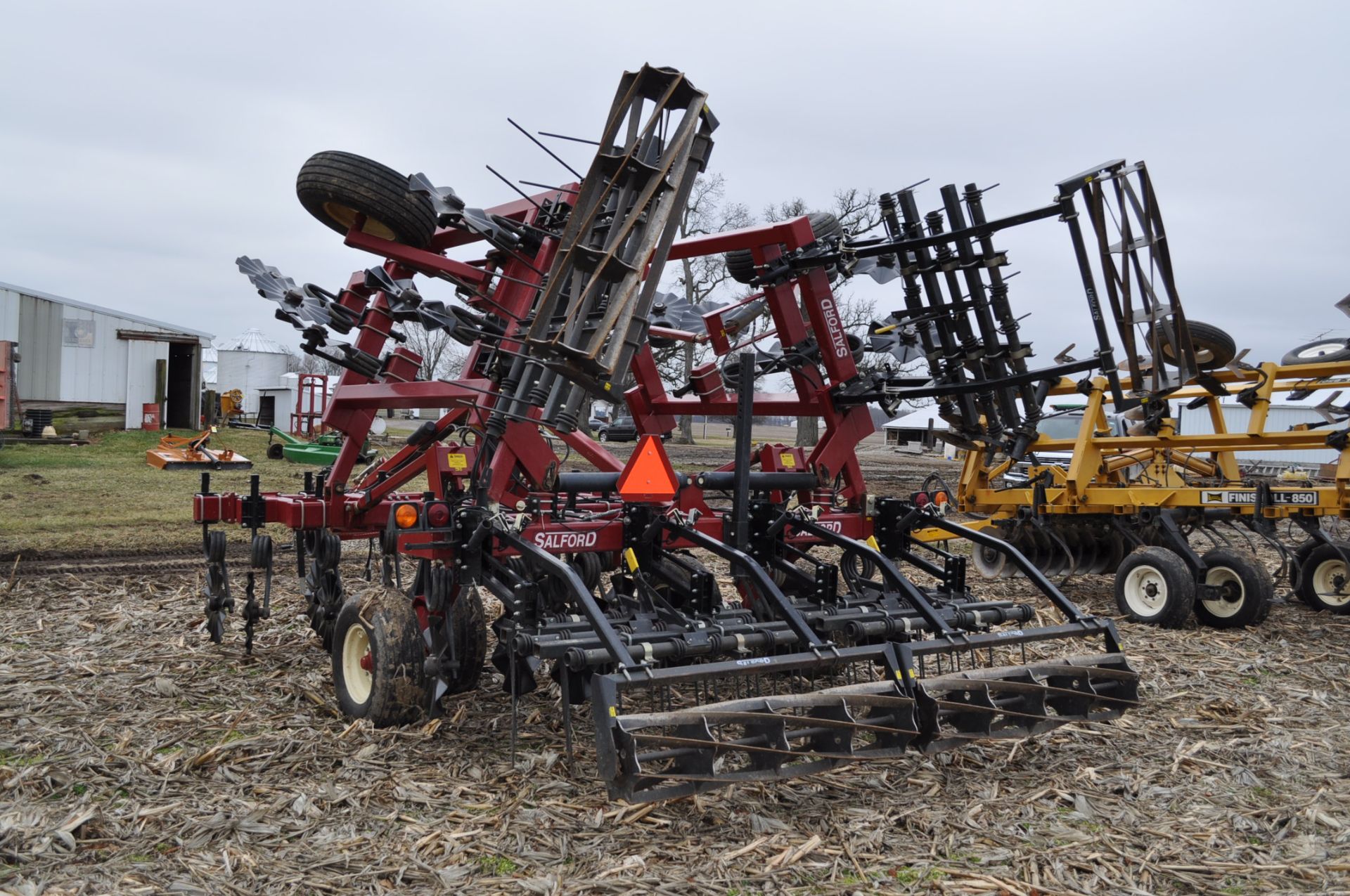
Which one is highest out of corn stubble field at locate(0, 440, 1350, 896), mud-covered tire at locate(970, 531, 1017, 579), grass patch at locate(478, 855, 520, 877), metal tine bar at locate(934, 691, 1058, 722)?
metal tine bar at locate(934, 691, 1058, 722)

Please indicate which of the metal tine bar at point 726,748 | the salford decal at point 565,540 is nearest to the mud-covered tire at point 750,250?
the salford decal at point 565,540

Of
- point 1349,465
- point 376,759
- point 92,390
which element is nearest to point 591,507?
point 376,759

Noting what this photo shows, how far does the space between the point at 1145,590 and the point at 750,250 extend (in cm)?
472

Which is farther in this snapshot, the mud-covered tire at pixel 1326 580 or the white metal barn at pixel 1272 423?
the white metal barn at pixel 1272 423

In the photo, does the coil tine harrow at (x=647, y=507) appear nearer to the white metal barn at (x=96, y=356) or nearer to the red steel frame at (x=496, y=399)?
the red steel frame at (x=496, y=399)

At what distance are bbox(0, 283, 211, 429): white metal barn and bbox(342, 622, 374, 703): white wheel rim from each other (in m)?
23.0

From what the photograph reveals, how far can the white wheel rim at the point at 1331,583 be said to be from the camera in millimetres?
9398

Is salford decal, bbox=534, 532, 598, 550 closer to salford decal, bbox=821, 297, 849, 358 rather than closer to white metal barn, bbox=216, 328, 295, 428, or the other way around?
salford decal, bbox=821, 297, 849, 358

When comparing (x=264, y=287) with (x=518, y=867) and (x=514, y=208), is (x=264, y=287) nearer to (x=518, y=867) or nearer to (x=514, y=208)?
(x=514, y=208)

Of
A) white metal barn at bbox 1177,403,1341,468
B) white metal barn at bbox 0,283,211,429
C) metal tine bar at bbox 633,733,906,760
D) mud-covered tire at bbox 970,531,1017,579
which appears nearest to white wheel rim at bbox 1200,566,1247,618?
mud-covered tire at bbox 970,531,1017,579

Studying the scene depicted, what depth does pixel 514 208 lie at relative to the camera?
712cm

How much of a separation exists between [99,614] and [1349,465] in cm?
1013

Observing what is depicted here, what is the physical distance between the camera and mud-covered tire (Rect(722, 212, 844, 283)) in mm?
7265

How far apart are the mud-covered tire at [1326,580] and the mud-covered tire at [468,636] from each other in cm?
780
